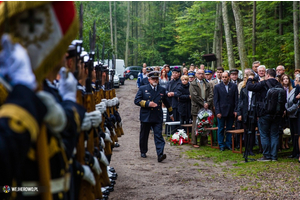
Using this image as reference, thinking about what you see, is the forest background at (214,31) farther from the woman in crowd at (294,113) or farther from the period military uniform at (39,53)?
the woman in crowd at (294,113)

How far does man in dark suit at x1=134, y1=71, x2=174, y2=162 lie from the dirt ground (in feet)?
1.48

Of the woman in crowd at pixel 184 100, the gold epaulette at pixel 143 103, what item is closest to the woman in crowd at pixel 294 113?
the gold epaulette at pixel 143 103

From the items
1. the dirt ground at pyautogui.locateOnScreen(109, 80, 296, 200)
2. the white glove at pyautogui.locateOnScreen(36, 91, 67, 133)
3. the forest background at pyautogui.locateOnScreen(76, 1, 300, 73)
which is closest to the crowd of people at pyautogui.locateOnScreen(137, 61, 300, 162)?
the dirt ground at pyautogui.locateOnScreen(109, 80, 296, 200)

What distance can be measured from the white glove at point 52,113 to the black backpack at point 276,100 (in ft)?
24.8

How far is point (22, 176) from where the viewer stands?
2.32 meters

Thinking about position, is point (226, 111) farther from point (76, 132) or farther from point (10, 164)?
point (10, 164)

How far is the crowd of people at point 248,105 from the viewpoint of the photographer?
9320 mm

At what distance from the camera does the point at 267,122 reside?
934 centimetres

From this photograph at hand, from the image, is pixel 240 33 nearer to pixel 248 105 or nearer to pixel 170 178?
pixel 248 105

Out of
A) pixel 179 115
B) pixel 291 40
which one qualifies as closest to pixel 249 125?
pixel 179 115

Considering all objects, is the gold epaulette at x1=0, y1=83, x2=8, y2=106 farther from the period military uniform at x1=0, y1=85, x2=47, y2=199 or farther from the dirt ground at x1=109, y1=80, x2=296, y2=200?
the dirt ground at x1=109, y1=80, x2=296, y2=200

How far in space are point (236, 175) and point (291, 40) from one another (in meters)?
12.4

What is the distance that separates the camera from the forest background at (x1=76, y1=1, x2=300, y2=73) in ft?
61.8

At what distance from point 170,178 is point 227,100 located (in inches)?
161
